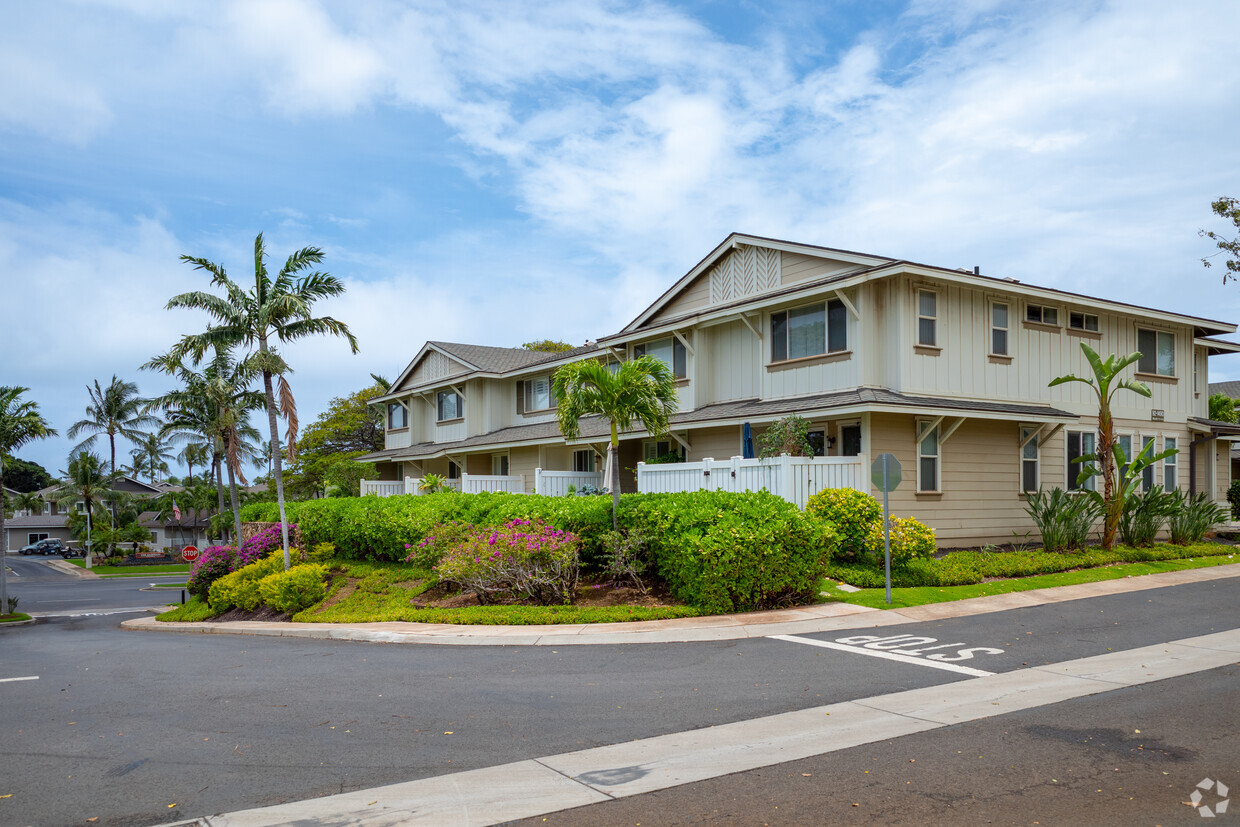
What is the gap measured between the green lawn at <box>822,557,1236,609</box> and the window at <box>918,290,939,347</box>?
5775 millimetres

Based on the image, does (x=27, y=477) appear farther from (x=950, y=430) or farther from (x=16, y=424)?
(x=950, y=430)

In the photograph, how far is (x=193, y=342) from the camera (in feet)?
73.7

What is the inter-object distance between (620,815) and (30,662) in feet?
45.6

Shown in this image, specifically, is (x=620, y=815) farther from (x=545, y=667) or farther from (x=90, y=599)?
(x=90, y=599)

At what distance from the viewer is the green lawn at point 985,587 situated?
14.9 m

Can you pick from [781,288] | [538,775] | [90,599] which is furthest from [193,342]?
[90,599]

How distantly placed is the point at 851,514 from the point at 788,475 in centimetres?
154

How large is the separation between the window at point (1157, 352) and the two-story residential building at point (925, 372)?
52mm

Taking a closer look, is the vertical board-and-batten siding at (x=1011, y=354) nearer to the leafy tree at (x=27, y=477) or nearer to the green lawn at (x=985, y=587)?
the green lawn at (x=985, y=587)

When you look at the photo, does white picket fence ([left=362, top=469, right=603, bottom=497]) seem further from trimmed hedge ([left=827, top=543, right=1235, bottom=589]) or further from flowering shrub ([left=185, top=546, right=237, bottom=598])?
trimmed hedge ([left=827, top=543, right=1235, bottom=589])

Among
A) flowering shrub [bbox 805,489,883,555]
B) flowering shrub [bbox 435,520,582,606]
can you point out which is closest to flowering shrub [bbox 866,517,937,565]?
flowering shrub [bbox 805,489,883,555]

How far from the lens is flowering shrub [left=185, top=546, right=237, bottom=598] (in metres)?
27.1

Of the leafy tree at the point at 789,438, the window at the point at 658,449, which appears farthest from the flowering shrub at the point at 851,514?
the window at the point at 658,449

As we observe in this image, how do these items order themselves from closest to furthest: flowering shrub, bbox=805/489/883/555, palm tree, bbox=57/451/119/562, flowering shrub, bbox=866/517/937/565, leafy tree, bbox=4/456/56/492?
flowering shrub, bbox=866/517/937/565, flowering shrub, bbox=805/489/883/555, palm tree, bbox=57/451/119/562, leafy tree, bbox=4/456/56/492
